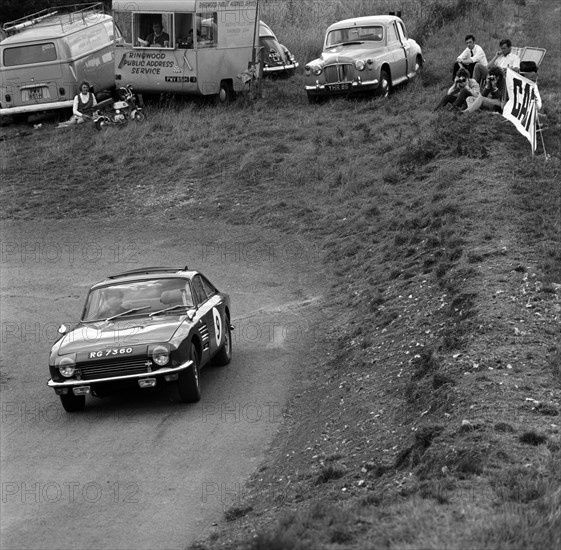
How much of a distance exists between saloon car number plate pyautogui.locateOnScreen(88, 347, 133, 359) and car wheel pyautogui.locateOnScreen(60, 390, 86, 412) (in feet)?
1.84

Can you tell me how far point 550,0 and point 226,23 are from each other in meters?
21.9

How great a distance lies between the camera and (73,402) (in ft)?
40.0

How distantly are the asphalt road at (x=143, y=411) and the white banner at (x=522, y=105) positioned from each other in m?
4.67

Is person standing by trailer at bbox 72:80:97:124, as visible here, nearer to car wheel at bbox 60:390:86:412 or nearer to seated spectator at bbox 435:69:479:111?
seated spectator at bbox 435:69:479:111

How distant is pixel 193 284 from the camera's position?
13664 millimetres

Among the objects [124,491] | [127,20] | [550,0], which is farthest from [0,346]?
[550,0]

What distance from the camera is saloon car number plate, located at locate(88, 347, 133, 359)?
38.7 feet

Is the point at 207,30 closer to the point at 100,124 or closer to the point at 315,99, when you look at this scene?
the point at 315,99

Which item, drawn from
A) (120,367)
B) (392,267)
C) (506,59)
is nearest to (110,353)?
(120,367)

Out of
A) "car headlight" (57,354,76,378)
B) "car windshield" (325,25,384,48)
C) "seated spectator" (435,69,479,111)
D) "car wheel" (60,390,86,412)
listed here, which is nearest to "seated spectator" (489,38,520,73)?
"seated spectator" (435,69,479,111)

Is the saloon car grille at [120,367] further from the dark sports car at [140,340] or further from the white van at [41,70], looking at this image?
the white van at [41,70]

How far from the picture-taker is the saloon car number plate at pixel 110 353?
465 inches

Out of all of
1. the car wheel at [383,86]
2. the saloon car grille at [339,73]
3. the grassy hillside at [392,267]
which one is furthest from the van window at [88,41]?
the car wheel at [383,86]

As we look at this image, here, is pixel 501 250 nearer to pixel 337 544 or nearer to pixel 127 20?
pixel 337 544
